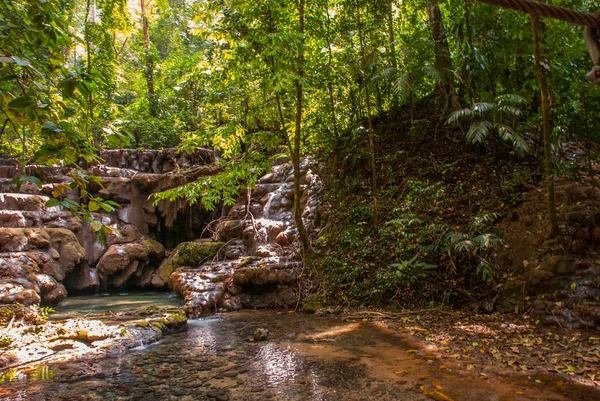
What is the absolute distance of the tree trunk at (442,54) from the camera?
975cm

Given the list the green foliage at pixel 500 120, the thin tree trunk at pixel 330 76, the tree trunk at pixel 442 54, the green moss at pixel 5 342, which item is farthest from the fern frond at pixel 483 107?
the green moss at pixel 5 342

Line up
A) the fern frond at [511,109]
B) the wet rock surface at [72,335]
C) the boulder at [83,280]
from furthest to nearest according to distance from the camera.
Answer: the boulder at [83,280]
the fern frond at [511,109]
the wet rock surface at [72,335]

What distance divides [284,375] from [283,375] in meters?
0.01

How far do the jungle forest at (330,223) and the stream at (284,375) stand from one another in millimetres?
34

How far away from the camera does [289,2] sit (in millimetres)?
8695

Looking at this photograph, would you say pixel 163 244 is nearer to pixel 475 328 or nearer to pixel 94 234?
pixel 94 234

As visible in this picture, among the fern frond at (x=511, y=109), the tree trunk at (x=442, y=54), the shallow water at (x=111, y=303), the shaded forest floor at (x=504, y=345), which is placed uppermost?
the tree trunk at (x=442, y=54)

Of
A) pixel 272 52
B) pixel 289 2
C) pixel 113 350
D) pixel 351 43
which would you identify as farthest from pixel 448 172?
pixel 113 350

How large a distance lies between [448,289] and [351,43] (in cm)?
696

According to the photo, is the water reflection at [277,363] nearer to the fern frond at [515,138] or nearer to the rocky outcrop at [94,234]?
the rocky outcrop at [94,234]

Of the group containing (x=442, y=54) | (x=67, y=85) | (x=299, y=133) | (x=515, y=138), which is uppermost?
(x=442, y=54)

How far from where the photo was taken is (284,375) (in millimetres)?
4105

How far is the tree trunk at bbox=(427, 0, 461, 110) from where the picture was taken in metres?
9.75

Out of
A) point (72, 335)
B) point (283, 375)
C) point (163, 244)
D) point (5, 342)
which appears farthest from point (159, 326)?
point (163, 244)
